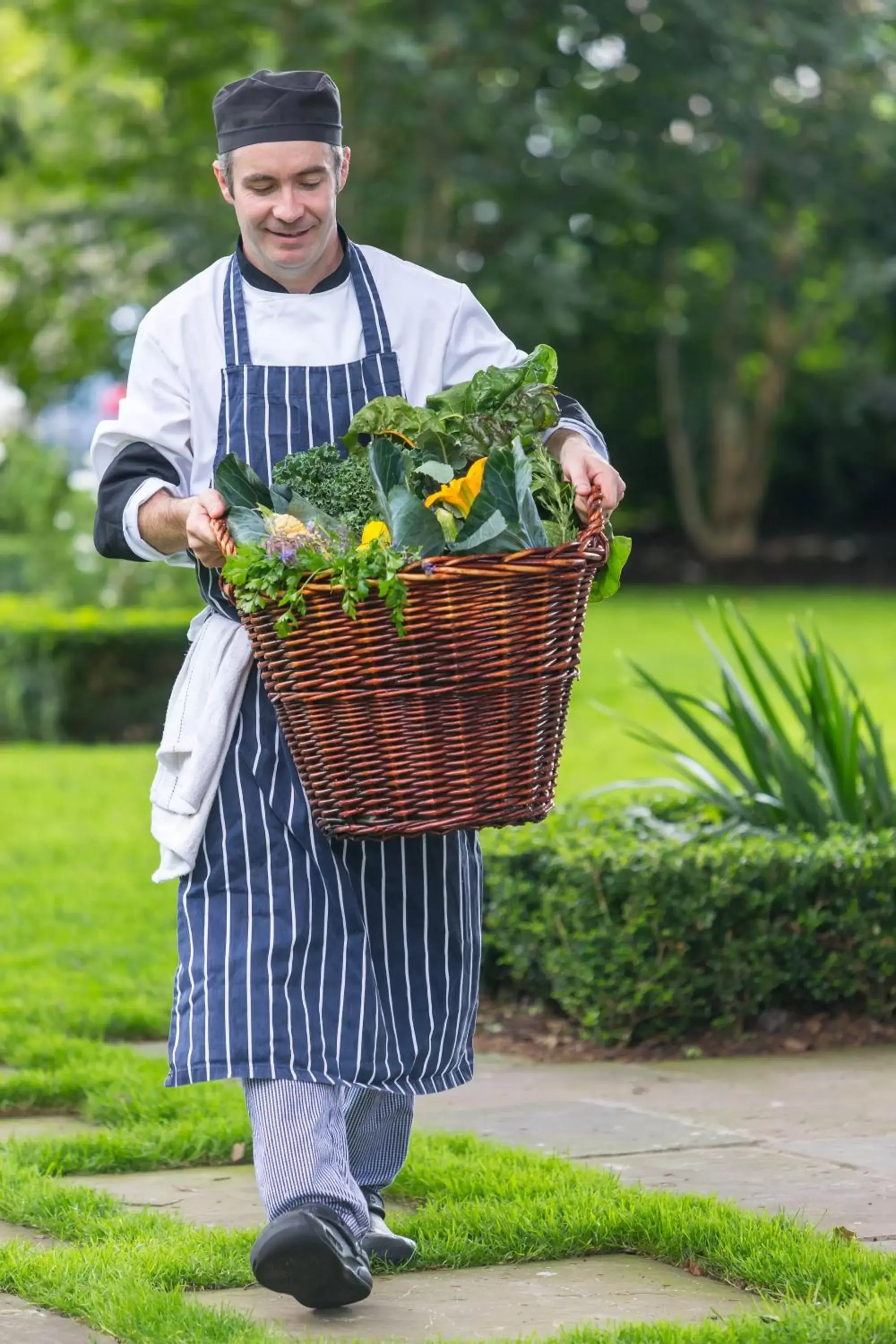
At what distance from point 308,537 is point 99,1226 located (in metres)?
1.41

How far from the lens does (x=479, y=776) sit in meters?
3.02

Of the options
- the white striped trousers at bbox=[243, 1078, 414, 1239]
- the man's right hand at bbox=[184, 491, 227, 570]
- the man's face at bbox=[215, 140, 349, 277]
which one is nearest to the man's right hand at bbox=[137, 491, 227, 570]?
the man's right hand at bbox=[184, 491, 227, 570]

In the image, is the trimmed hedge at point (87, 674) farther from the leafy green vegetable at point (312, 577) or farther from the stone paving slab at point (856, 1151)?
the leafy green vegetable at point (312, 577)

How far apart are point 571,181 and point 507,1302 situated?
1984cm

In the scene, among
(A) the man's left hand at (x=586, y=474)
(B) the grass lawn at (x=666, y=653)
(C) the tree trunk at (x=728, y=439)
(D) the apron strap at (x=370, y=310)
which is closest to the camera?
(A) the man's left hand at (x=586, y=474)

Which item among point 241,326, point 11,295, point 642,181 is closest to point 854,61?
point 642,181

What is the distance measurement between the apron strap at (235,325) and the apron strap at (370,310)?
0.66 ft

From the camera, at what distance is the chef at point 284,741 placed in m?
3.16

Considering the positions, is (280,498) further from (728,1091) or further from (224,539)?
(728,1091)

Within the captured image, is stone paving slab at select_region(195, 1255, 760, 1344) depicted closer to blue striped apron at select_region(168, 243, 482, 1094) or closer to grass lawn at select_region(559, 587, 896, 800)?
blue striped apron at select_region(168, 243, 482, 1094)

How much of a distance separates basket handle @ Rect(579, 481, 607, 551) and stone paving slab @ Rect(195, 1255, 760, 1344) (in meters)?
1.19

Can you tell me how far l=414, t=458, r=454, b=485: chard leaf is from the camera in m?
3.05

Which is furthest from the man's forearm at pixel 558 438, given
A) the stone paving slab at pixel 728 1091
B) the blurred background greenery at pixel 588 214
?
the blurred background greenery at pixel 588 214

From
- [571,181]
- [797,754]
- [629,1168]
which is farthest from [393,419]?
[571,181]
